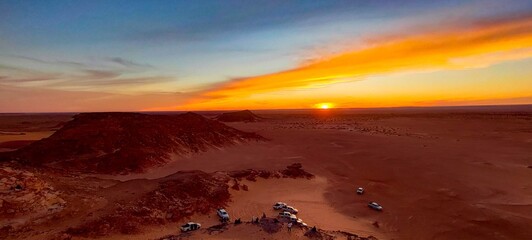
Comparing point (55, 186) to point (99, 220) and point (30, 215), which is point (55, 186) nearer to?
point (30, 215)

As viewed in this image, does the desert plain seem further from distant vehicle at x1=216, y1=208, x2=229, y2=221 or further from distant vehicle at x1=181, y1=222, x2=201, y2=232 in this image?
distant vehicle at x1=181, y1=222, x2=201, y2=232

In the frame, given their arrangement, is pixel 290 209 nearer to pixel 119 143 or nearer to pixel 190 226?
pixel 190 226

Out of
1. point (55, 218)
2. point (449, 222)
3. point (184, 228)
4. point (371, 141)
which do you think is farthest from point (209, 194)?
point (371, 141)

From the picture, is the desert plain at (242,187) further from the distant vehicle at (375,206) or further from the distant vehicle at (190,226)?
the distant vehicle at (190,226)

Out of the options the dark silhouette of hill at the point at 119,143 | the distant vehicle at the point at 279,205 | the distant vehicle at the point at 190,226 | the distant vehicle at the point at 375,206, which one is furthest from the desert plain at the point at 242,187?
the distant vehicle at the point at 190,226

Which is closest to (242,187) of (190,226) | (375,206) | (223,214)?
(223,214)

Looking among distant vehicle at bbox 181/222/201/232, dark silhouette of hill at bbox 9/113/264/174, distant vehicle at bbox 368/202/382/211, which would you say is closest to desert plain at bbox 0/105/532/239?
dark silhouette of hill at bbox 9/113/264/174
